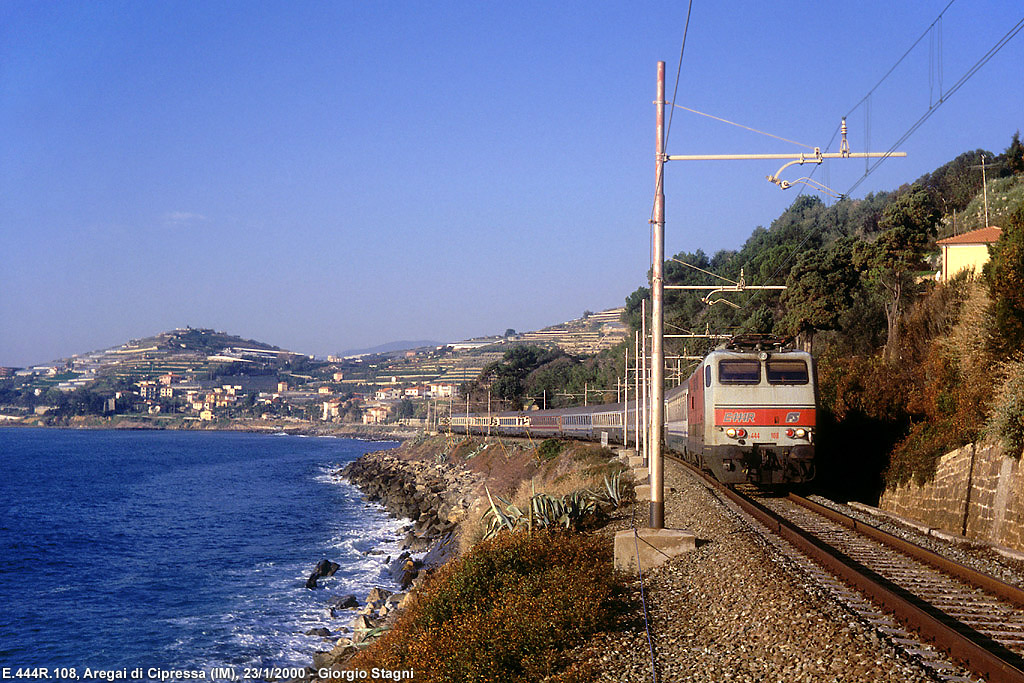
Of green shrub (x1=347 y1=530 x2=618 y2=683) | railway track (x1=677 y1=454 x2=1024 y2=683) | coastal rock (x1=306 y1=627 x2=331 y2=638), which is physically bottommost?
coastal rock (x1=306 y1=627 x2=331 y2=638)

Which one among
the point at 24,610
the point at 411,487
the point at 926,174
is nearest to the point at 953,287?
the point at 24,610

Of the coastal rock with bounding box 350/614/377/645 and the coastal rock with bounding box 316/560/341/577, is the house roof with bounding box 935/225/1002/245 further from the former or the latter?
the coastal rock with bounding box 316/560/341/577

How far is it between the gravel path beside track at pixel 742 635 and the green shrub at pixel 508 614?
434 mm

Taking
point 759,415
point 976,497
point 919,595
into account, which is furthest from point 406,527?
point 919,595

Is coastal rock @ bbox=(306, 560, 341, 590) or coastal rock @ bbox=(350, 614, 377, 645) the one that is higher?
coastal rock @ bbox=(350, 614, 377, 645)

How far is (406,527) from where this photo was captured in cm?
4578

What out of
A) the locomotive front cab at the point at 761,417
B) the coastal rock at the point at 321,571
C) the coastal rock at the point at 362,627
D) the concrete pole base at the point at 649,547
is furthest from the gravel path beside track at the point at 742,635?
the coastal rock at the point at 321,571

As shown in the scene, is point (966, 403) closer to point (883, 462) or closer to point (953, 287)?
point (883, 462)

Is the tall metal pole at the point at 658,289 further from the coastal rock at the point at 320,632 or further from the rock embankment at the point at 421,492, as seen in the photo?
the rock embankment at the point at 421,492

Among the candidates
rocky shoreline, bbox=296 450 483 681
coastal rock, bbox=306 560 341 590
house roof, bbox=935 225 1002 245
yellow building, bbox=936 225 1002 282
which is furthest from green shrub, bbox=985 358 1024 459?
house roof, bbox=935 225 1002 245

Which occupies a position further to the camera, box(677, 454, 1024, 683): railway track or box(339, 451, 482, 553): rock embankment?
box(339, 451, 482, 553): rock embankment

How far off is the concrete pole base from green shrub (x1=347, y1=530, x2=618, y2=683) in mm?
389

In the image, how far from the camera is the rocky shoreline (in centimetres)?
2011

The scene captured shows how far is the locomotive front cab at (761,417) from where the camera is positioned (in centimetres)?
1814
